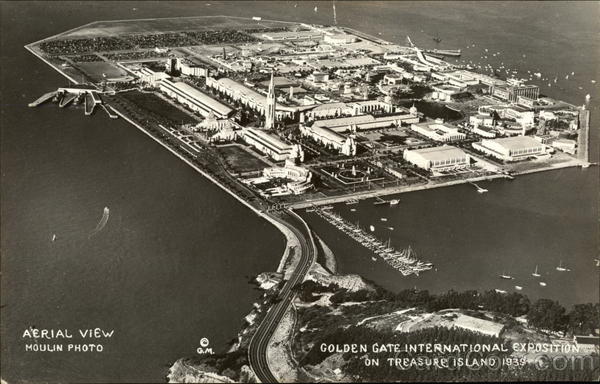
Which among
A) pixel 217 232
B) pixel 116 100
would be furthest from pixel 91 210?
pixel 116 100

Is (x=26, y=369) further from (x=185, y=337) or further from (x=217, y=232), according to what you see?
(x=217, y=232)

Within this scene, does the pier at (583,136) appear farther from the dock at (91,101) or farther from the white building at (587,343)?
the dock at (91,101)

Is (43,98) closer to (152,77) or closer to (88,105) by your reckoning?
(88,105)

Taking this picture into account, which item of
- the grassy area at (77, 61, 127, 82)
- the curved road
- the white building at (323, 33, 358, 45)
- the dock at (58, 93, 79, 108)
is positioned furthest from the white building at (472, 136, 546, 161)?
the white building at (323, 33, 358, 45)

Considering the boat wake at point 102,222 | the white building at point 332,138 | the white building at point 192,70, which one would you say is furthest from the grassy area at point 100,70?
the boat wake at point 102,222

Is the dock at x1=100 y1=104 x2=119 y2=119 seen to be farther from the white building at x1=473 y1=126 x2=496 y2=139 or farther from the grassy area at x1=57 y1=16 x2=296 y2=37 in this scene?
the grassy area at x1=57 y1=16 x2=296 y2=37
